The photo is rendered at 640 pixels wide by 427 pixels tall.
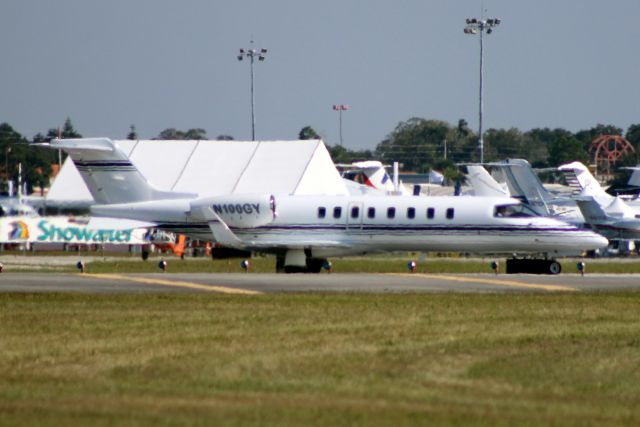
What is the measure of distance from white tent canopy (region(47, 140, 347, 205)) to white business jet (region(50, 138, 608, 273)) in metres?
26.0

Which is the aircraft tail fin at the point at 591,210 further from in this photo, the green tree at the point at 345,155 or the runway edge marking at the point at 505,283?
the green tree at the point at 345,155

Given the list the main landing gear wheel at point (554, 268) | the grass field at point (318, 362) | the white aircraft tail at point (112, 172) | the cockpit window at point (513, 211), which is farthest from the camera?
the white aircraft tail at point (112, 172)

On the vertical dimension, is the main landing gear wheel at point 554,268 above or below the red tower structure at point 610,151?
below

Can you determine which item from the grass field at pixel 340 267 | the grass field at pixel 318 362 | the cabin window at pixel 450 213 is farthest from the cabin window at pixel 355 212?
the grass field at pixel 318 362

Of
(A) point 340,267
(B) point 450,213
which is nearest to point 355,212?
(B) point 450,213

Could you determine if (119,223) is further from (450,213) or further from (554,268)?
(554,268)

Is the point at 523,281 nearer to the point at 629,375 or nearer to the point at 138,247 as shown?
the point at 629,375

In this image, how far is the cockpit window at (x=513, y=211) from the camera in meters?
40.6

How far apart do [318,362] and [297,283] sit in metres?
14.4

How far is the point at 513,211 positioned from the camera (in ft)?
133

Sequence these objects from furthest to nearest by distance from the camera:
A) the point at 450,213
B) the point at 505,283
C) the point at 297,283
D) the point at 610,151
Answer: the point at 610,151 < the point at 450,213 < the point at 505,283 < the point at 297,283

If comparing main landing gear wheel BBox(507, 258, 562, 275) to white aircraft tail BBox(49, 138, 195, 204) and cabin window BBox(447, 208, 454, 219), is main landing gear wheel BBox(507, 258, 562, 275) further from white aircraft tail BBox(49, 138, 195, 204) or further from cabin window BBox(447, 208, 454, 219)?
white aircraft tail BBox(49, 138, 195, 204)

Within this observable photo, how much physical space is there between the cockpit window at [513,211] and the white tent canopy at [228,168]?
1132 inches

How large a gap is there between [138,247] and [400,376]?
59776 mm
